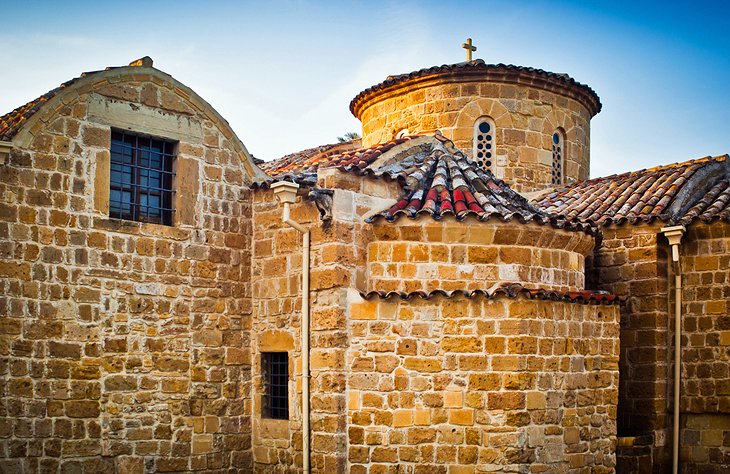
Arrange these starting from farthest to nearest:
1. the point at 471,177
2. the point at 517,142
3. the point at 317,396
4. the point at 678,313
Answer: the point at 517,142 → the point at 678,313 → the point at 471,177 → the point at 317,396

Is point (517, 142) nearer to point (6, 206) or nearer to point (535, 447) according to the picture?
point (535, 447)

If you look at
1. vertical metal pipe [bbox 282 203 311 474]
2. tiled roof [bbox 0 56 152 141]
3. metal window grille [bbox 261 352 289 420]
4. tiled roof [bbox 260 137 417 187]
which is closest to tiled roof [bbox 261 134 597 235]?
tiled roof [bbox 260 137 417 187]

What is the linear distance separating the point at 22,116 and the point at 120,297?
2.65 meters

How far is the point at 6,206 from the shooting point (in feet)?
38.4

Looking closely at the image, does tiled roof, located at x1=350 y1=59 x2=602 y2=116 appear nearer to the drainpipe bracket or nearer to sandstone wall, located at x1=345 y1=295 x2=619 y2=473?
the drainpipe bracket

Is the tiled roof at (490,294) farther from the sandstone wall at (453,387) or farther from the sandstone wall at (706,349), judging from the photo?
the sandstone wall at (706,349)

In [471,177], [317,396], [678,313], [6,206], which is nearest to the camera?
[6,206]

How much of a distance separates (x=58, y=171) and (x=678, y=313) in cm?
948

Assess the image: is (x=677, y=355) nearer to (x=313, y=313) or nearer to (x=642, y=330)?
(x=642, y=330)

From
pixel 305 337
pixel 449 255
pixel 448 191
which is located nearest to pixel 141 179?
pixel 305 337

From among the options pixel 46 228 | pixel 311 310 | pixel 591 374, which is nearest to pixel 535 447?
pixel 591 374

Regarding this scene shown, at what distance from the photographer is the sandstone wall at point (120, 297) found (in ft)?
38.6

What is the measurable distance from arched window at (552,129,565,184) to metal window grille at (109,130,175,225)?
28.2 ft

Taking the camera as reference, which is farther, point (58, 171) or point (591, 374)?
point (591, 374)
